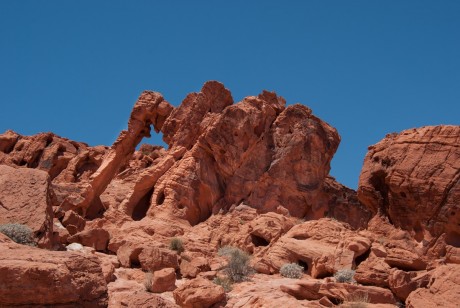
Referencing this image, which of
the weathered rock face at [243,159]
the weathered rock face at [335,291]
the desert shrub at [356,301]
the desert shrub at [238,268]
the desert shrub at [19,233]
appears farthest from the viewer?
the weathered rock face at [243,159]

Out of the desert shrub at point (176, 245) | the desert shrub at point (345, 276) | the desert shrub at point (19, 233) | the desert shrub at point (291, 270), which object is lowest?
the desert shrub at point (19, 233)

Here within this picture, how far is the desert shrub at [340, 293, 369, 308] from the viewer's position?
11.5 m

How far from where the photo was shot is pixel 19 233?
43.1ft

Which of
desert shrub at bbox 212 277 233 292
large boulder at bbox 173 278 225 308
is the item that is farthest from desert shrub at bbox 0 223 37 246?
desert shrub at bbox 212 277 233 292

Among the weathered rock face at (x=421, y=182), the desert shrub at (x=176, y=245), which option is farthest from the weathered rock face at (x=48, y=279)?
the weathered rock face at (x=421, y=182)

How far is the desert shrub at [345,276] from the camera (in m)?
13.7

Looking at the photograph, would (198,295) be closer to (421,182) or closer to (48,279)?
(48,279)

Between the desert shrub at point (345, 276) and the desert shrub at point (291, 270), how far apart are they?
51.4 inches

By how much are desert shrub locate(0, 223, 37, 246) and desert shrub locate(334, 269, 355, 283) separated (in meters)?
7.33

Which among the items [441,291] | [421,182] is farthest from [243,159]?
[441,291]

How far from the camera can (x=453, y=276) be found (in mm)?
10891

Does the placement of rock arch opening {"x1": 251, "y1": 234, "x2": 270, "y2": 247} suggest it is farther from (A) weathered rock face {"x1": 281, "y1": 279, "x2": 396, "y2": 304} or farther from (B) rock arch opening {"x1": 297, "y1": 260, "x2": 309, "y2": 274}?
(A) weathered rock face {"x1": 281, "y1": 279, "x2": 396, "y2": 304}

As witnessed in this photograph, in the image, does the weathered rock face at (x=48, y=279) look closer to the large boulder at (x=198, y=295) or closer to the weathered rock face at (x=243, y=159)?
the large boulder at (x=198, y=295)

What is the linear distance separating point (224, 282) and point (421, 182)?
734 cm
